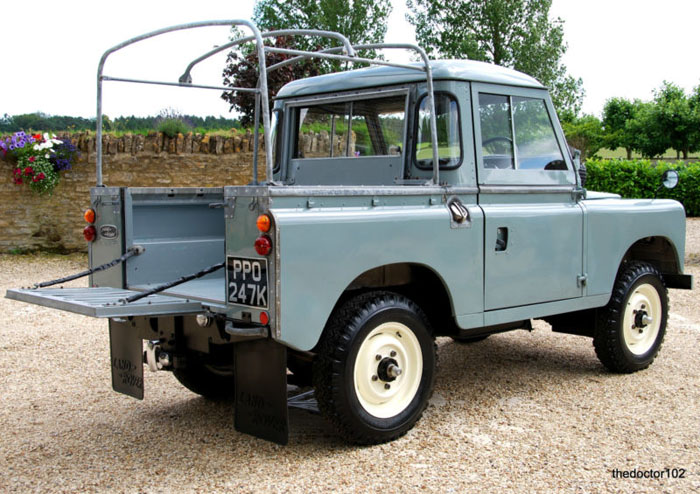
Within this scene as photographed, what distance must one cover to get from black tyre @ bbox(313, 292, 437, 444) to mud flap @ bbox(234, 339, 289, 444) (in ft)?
0.87

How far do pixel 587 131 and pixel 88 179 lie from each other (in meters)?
55.2

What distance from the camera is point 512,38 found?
103ft

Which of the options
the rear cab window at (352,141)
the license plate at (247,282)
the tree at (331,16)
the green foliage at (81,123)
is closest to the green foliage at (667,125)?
the tree at (331,16)

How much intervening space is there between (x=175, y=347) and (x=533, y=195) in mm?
2563

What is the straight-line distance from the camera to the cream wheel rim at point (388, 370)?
154 inches

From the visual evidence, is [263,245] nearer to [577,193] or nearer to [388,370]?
[388,370]

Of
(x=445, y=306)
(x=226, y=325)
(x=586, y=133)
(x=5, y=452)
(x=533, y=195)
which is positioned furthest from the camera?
(x=586, y=133)

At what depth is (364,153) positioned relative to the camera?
4.97 metres

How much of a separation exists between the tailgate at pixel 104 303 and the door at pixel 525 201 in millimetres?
1893

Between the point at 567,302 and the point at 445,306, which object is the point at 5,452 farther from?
the point at 567,302

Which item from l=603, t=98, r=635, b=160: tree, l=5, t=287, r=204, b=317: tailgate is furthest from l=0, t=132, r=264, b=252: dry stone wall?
l=603, t=98, r=635, b=160: tree

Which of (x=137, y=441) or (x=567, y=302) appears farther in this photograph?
(x=567, y=302)

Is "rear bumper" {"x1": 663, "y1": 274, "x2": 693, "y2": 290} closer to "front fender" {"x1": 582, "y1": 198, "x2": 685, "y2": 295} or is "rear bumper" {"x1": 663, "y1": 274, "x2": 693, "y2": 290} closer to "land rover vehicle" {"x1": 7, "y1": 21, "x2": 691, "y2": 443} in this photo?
"land rover vehicle" {"x1": 7, "y1": 21, "x2": 691, "y2": 443}

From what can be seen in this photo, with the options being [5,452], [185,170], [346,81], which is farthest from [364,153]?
[185,170]
